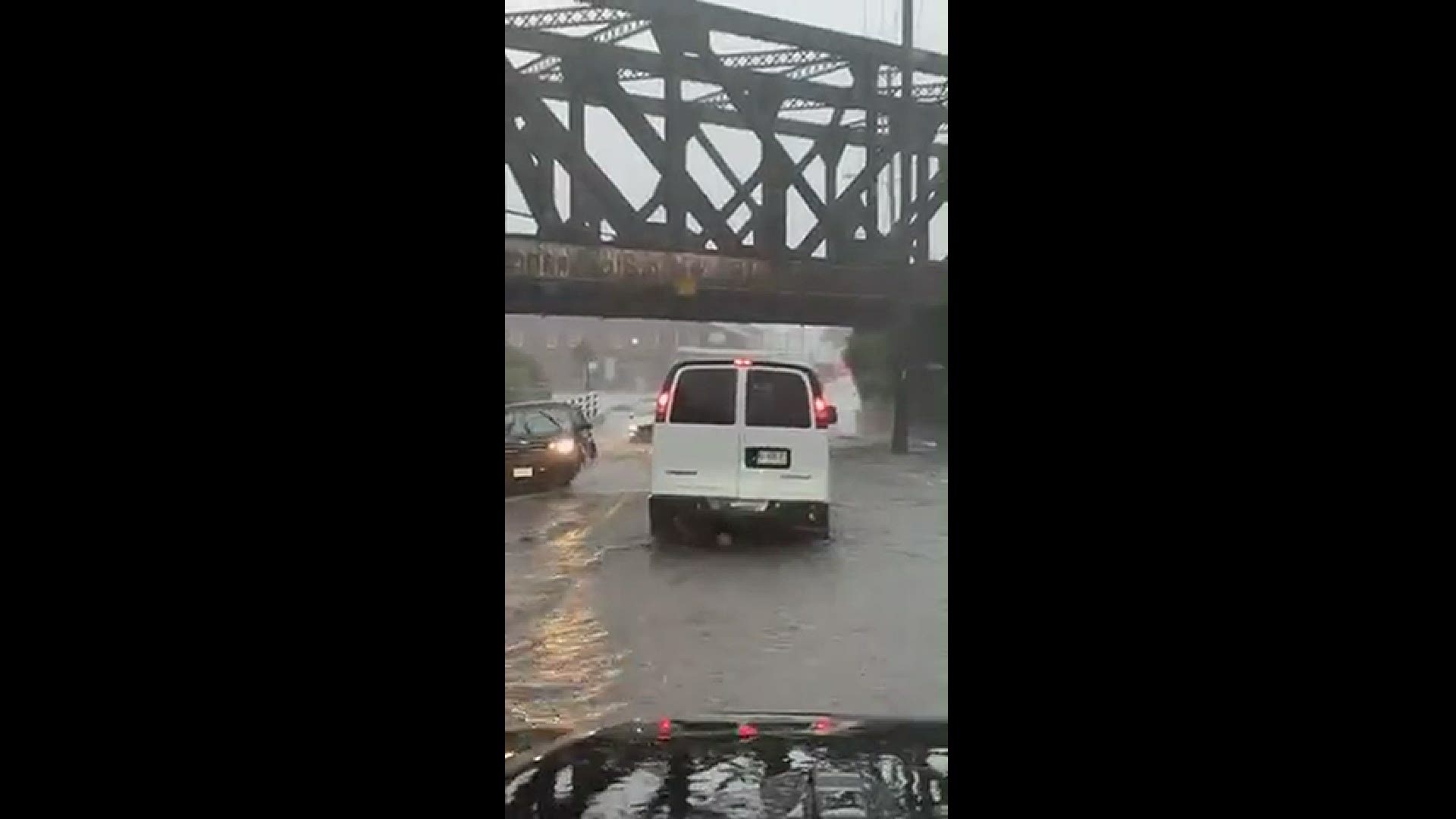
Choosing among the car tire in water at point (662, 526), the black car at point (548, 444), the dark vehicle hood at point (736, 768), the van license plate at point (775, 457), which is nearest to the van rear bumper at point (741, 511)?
the car tire in water at point (662, 526)

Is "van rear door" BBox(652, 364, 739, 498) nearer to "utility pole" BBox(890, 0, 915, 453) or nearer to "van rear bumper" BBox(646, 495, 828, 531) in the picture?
"van rear bumper" BBox(646, 495, 828, 531)

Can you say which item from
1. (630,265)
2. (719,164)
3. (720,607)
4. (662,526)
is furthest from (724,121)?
(720,607)

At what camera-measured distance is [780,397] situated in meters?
2.86

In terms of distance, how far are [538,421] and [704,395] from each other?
54 cm

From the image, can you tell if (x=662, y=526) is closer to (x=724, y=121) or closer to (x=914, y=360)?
(x=914, y=360)

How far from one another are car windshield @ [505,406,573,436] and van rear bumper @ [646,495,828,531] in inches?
18.2

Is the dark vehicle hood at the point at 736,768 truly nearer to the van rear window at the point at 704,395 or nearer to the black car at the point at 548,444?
the black car at the point at 548,444

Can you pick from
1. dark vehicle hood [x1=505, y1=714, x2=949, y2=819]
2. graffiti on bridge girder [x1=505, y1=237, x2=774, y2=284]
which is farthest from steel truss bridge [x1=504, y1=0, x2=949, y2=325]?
dark vehicle hood [x1=505, y1=714, x2=949, y2=819]

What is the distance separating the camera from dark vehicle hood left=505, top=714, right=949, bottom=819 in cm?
216
